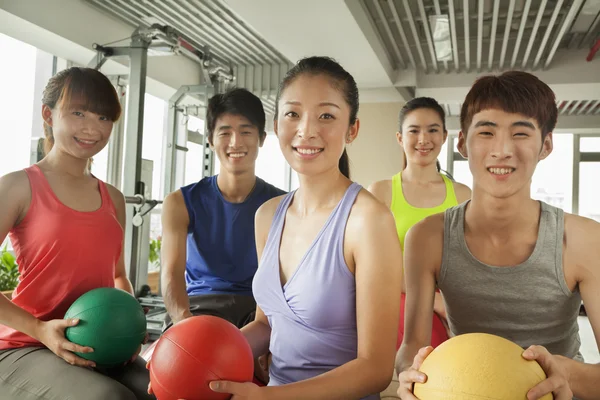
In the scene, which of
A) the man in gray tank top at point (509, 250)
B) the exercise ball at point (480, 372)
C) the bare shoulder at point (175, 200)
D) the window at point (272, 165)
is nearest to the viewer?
the exercise ball at point (480, 372)

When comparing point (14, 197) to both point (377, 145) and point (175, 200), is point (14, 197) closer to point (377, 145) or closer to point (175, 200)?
point (175, 200)

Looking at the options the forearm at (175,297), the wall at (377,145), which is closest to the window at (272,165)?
the wall at (377,145)

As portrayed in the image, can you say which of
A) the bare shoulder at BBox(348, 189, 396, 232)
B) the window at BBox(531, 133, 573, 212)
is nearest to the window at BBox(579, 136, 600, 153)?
the window at BBox(531, 133, 573, 212)

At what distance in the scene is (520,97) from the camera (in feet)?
5.14

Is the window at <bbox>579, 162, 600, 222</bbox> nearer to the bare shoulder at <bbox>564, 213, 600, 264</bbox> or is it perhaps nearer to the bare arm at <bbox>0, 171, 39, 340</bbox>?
the bare shoulder at <bbox>564, 213, 600, 264</bbox>

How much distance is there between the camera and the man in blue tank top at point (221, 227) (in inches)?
95.3

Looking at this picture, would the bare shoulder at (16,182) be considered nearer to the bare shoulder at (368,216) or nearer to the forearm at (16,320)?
the forearm at (16,320)

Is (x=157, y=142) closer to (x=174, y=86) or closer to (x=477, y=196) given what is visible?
(x=174, y=86)

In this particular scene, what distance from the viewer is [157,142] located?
7.73 m

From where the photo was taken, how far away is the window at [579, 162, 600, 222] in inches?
426

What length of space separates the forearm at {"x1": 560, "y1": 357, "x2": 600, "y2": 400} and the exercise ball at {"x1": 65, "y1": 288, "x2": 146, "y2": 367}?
4.75ft

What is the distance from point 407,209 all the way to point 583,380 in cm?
172

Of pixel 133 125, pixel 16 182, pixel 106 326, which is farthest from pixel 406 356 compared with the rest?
pixel 133 125

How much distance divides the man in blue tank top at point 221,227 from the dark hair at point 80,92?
1.95 feet
